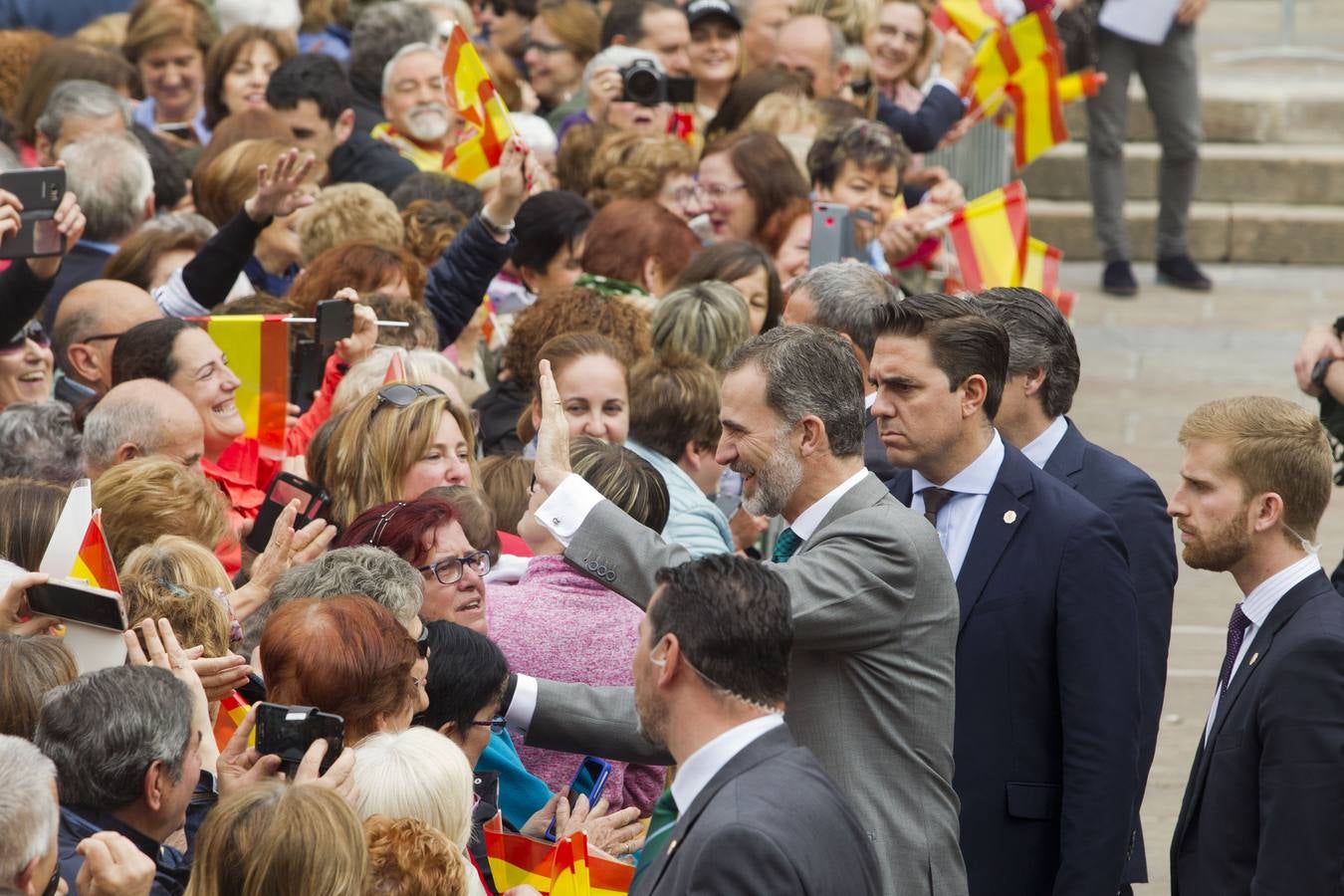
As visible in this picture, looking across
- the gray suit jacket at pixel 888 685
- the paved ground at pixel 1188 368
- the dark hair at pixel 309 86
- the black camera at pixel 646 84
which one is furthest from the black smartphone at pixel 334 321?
the black camera at pixel 646 84

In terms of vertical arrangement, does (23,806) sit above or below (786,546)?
above

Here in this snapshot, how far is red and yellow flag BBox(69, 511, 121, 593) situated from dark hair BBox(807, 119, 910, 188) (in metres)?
4.87

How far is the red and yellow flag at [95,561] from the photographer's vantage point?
4.09m

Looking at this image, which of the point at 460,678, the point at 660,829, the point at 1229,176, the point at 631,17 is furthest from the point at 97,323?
the point at 1229,176

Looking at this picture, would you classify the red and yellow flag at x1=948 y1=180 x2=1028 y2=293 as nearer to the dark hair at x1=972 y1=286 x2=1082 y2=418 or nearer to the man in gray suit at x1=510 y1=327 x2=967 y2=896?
the dark hair at x1=972 y1=286 x2=1082 y2=418

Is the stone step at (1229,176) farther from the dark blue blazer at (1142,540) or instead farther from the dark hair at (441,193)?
the dark blue blazer at (1142,540)

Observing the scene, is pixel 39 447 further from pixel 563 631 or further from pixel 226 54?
pixel 226 54

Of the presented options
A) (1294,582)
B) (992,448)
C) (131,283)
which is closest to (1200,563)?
(1294,582)

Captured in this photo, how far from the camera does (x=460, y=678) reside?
406cm

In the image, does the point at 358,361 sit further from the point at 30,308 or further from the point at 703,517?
A: the point at 703,517

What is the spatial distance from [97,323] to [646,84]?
13.1ft

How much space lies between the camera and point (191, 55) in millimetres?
10102

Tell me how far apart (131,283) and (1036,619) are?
366 cm

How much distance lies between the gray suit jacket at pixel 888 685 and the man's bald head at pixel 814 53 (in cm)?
710
